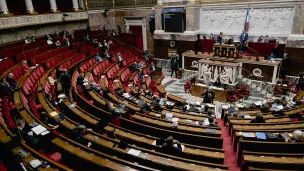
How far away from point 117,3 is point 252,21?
11.1 m

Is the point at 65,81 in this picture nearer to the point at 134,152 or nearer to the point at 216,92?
the point at 134,152

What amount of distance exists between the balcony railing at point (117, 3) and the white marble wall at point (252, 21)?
463 centimetres

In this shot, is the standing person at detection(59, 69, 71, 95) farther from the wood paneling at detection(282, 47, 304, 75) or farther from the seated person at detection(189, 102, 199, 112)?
the wood paneling at detection(282, 47, 304, 75)

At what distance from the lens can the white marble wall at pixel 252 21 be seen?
40.1ft

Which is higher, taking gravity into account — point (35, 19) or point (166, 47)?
point (35, 19)

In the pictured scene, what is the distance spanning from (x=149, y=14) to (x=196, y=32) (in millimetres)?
4371

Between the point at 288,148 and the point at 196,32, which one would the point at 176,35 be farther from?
the point at 288,148

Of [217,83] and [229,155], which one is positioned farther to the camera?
[217,83]

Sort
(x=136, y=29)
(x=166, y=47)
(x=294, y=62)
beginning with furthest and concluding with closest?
1. (x=136, y=29)
2. (x=166, y=47)
3. (x=294, y=62)

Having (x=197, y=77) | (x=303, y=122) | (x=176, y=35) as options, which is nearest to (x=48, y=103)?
(x=303, y=122)

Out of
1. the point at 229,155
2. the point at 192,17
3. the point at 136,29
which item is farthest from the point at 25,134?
the point at 136,29

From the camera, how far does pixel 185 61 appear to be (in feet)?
46.7

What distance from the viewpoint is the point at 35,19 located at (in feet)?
43.6

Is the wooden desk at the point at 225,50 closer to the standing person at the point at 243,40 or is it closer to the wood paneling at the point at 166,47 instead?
the standing person at the point at 243,40
